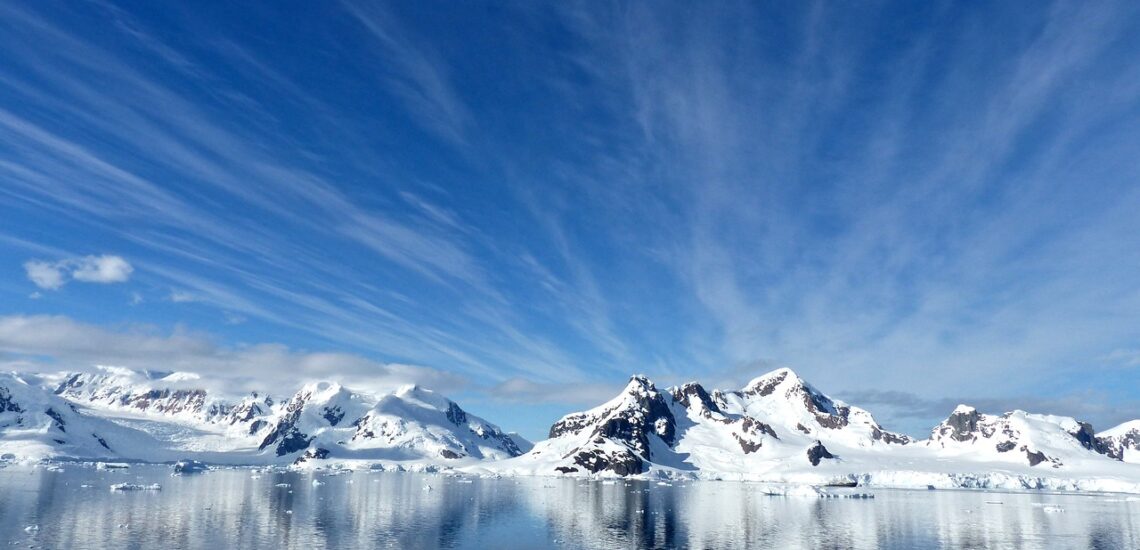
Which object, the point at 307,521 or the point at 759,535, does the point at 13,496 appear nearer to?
the point at 307,521

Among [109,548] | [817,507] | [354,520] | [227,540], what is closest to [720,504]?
[817,507]

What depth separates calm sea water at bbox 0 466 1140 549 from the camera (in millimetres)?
85375

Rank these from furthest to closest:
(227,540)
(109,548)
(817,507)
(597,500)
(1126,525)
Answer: (597,500) → (817,507) → (1126,525) → (227,540) → (109,548)

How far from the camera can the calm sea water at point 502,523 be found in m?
85.4

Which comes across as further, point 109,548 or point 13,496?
point 13,496

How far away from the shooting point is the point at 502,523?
109m

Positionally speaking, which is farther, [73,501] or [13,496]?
[13,496]

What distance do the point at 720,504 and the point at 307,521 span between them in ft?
311

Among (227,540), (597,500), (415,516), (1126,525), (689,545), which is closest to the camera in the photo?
(227,540)

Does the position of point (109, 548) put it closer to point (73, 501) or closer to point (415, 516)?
point (415, 516)

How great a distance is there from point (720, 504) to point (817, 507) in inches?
853

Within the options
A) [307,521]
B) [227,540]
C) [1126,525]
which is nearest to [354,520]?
[307,521]

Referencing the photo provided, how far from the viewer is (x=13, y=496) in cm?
13325

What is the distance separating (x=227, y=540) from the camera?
270 ft
